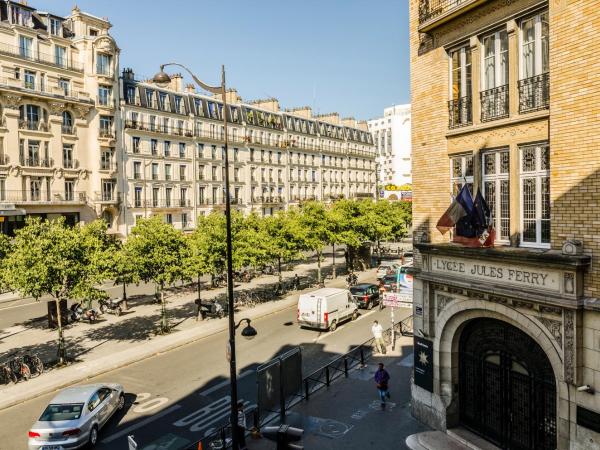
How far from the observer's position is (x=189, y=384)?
17781 millimetres

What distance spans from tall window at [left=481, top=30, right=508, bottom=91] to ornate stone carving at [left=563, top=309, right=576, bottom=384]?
5.82 metres

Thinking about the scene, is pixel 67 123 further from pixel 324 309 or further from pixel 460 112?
pixel 460 112

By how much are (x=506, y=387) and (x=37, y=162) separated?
146 ft

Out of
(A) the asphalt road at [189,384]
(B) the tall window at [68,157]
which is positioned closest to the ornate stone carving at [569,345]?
(A) the asphalt road at [189,384]

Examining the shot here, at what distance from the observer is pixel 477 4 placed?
465 inches

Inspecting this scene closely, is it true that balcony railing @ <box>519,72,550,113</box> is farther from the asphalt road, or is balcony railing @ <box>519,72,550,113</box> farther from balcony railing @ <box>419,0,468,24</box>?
the asphalt road

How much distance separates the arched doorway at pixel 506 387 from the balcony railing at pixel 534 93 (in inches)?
208

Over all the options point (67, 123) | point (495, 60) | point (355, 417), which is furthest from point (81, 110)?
point (495, 60)

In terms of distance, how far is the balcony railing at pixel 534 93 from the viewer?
10.7 metres

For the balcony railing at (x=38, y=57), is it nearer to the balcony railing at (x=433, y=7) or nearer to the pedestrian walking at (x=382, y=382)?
the balcony railing at (x=433, y=7)

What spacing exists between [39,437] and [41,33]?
43521 mm

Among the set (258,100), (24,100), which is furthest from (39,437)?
(258,100)

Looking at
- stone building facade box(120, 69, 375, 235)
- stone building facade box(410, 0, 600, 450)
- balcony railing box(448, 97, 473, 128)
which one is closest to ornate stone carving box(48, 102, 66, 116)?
stone building facade box(120, 69, 375, 235)

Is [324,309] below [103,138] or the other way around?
below
